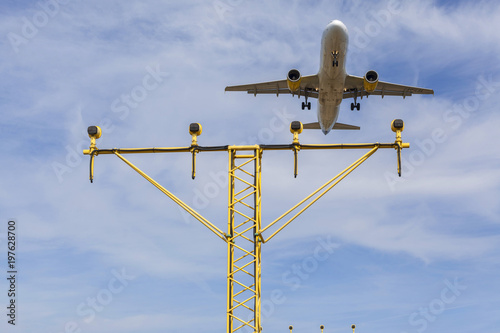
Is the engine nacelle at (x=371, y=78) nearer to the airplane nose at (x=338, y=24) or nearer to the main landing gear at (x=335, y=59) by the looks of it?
the main landing gear at (x=335, y=59)

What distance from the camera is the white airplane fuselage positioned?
42.8 m

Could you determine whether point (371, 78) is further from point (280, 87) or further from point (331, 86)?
point (280, 87)

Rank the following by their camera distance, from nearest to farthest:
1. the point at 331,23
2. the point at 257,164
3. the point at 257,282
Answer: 1. the point at 257,282
2. the point at 257,164
3. the point at 331,23

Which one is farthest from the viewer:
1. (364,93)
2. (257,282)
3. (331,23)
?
(364,93)

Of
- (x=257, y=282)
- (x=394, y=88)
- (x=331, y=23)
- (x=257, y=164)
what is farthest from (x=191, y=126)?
(x=394, y=88)

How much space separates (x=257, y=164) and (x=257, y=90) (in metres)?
40.7

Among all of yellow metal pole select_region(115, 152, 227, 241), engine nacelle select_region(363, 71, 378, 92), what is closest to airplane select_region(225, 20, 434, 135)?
engine nacelle select_region(363, 71, 378, 92)

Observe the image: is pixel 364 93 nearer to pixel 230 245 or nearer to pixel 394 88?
pixel 394 88

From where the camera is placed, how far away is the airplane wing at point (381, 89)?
5162 cm

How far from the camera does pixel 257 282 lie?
1541 centimetres

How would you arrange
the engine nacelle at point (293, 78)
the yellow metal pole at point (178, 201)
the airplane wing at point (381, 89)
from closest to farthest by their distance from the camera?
the yellow metal pole at point (178, 201), the engine nacelle at point (293, 78), the airplane wing at point (381, 89)

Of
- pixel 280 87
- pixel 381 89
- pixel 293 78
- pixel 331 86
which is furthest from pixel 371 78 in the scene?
pixel 280 87

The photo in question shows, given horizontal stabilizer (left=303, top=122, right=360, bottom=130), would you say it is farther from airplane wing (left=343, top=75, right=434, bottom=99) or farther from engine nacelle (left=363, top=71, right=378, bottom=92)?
engine nacelle (left=363, top=71, right=378, bottom=92)

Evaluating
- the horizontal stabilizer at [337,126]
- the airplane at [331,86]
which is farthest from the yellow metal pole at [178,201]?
the horizontal stabilizer at [337,126]
